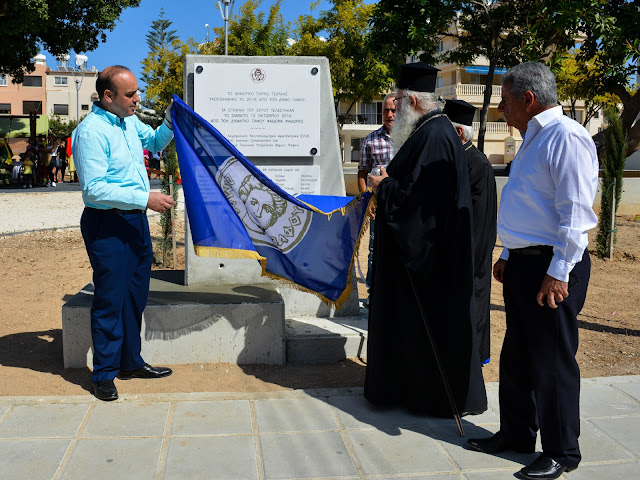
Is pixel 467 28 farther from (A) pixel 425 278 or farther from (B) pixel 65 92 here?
(B) pixel 65 92

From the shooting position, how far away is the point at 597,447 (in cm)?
375

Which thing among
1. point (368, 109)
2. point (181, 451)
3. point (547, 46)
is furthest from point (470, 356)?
point (368, 109)

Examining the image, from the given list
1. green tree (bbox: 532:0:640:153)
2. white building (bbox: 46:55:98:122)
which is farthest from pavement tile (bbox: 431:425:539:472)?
white building (bbox: 46:55:98:122)

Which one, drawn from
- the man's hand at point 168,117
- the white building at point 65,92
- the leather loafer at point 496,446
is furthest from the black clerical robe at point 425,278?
the white building at point 65,92

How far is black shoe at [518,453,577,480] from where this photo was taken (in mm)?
3351

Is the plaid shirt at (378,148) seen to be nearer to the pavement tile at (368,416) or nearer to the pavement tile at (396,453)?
the pavement tile at (368,416)

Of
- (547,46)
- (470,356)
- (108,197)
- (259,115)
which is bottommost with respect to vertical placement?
(470,356)

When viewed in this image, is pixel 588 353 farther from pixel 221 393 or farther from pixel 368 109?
pixel 368 109

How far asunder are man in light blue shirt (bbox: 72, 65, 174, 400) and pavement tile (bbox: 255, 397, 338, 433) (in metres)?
1.00

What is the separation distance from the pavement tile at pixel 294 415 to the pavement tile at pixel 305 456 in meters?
0.10

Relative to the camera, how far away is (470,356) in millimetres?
4008

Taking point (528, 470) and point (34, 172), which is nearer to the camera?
point (528, 470)

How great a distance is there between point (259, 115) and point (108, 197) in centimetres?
193

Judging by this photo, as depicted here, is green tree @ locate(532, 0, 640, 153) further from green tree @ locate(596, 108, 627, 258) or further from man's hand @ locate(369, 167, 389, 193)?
man's hand @ locate(369, 167, 389, 193)
